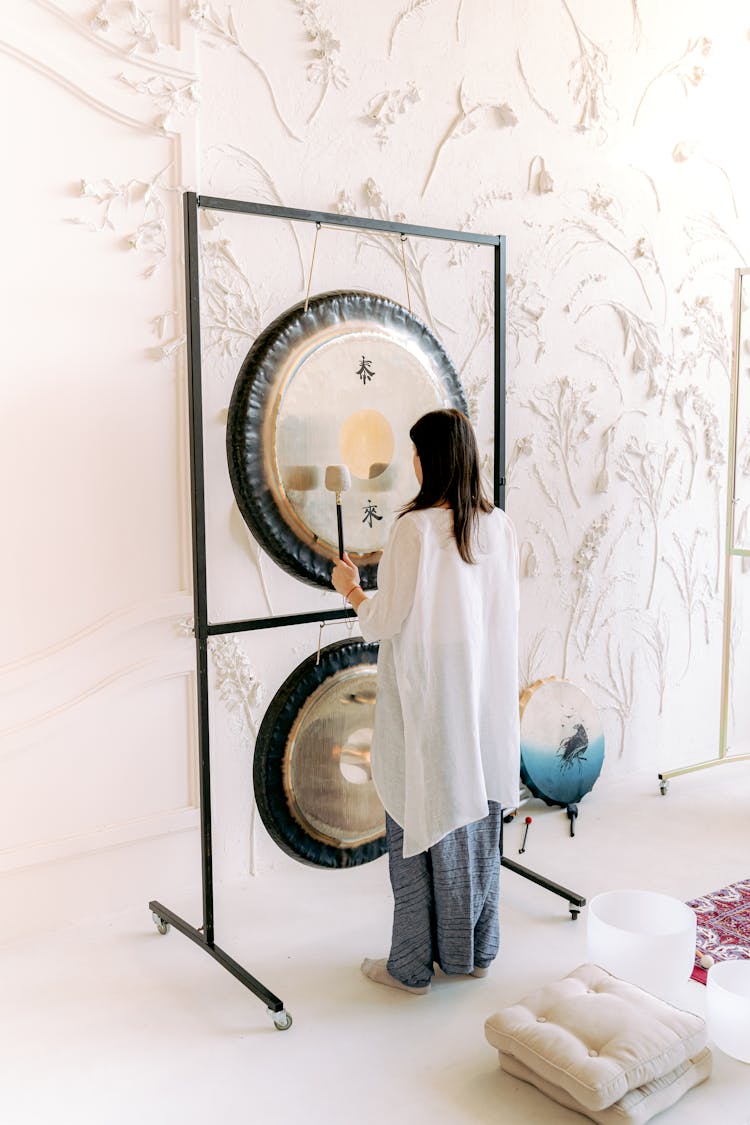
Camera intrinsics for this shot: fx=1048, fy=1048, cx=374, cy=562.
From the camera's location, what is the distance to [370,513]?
7.36 ft

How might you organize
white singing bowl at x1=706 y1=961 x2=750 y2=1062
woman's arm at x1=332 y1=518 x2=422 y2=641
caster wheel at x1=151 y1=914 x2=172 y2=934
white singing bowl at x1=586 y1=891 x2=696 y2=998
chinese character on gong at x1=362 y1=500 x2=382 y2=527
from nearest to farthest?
1. white singing bowl at x1=706 y1=961 x2=750 y2=1062
2. woman's arm at x1=332 y1=518 x2=422 y2=641
3. white singing bowl at x1=586 y1=891 x2=696 y2=998
4. chinese character on gong at x1=362 y1=500 x2=382 y2=527
5. caster wheel at x1=151 y1=914 x2=172 y2=934

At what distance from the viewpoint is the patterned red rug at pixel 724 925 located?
2.32m

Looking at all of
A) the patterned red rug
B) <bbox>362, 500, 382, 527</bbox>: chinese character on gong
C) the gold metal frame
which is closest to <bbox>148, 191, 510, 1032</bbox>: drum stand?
<bbox>362, 500, 382, 527</bbox>: chinese character on gong

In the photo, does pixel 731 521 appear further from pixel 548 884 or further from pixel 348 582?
pixel 348 582

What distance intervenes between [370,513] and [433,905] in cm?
83

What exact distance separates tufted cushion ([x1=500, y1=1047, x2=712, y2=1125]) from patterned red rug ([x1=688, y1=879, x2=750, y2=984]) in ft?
1.36

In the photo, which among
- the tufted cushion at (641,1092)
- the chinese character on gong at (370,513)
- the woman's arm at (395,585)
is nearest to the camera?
the tufted cushion at (641,1092)

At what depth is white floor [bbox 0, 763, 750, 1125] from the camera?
5.90 feet

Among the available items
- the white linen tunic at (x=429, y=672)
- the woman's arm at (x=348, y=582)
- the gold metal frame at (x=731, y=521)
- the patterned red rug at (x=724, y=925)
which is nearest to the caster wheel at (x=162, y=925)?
the white linen tunic at (x=429, y=672)

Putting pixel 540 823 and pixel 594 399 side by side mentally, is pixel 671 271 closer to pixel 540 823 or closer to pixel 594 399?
pixel 594 399

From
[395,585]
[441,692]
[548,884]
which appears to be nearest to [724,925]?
[548,884]

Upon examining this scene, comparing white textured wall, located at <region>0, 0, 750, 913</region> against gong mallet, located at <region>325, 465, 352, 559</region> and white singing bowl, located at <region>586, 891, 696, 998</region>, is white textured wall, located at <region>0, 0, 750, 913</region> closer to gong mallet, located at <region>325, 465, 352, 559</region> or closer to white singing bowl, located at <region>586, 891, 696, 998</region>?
gong mallet, located at <region>325, 465, 352, 559</region>

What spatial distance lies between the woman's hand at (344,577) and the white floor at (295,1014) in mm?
837

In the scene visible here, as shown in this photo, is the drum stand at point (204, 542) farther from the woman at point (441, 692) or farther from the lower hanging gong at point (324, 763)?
the woman at point (441, 692)
